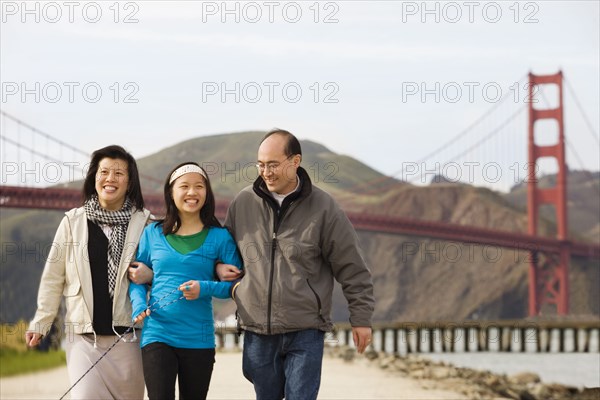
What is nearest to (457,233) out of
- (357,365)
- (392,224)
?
(392,224)

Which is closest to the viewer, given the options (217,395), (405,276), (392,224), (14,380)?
(217,395)

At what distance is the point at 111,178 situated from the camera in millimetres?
4258

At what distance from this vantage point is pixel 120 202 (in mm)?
4367

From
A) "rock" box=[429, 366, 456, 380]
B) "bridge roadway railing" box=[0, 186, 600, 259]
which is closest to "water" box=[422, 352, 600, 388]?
"bridge roadway railing" box=[0, 186, 600, 259]

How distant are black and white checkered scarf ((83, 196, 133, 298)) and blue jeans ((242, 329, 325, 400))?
56 centimetres

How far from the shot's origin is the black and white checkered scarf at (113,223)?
4.32m

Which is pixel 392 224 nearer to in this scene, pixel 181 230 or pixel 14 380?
pixel 14 380

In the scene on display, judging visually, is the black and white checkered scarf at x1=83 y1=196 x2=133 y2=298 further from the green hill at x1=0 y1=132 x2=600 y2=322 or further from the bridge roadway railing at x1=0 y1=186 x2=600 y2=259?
the green hill at x1=0 y1=132 x2=600 y2=322

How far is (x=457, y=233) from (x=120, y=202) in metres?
31.9

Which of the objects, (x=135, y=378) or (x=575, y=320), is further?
(x=575, y=320)

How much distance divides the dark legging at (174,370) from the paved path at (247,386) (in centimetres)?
538

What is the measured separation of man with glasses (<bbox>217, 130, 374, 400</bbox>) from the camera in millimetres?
4188

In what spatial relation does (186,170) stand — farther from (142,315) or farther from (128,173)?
(142,315)

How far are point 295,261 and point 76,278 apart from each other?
853 millimetres
